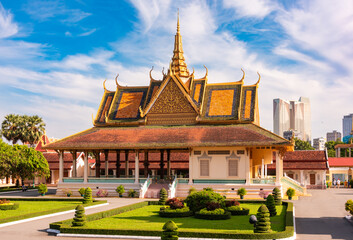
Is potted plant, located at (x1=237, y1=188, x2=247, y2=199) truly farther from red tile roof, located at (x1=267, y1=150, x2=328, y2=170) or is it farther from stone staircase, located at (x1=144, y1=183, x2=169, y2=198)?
red tile roof, located at (x1=267, y1=150, x2=328, y2=170)

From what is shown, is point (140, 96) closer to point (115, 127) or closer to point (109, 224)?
point (115, 127)

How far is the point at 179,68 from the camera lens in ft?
174

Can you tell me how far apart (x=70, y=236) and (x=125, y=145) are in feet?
72.2

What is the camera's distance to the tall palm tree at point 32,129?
228 feet

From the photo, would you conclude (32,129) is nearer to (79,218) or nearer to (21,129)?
(21,129)

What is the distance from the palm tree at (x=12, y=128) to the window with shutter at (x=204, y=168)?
37633 mm

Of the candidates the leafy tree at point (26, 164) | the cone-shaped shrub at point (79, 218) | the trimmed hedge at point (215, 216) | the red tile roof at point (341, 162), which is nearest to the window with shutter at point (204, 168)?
the trimmed hedge at point (215, 216)

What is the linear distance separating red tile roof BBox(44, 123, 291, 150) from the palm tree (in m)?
26.4

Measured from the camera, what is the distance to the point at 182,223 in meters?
22.6

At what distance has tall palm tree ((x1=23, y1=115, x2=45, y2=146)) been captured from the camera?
69.4m

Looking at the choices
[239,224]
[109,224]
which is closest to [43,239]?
[109,224]

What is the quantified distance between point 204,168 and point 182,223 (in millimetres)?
18677

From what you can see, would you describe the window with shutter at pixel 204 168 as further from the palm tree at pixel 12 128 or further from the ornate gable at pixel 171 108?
the palm tree at pixel 12 128

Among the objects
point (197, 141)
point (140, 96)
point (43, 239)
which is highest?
point (140, 96)
